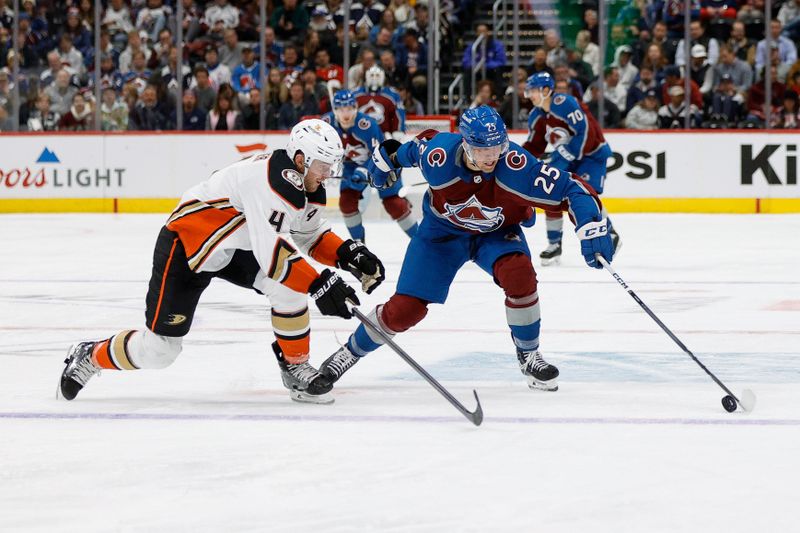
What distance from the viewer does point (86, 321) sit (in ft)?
20.1

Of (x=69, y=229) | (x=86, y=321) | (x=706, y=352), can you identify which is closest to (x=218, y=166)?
(x=69, y=229)

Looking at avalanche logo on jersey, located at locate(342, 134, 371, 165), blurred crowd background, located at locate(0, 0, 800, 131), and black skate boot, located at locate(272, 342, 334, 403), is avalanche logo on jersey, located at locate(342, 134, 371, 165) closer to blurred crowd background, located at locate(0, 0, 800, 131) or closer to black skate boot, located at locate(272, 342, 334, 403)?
blurred crowd background, located at locate(0, 0, 800, 131)

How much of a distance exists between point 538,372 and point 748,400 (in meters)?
0.71

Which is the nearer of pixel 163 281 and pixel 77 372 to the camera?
pixel 163 281

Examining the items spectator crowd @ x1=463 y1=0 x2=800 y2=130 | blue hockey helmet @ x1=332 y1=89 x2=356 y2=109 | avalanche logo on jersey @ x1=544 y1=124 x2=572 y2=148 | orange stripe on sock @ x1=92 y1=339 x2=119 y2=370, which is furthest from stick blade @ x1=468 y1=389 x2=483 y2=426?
spectator crowd @ x1=463 y1=0 x2=800 y2=130

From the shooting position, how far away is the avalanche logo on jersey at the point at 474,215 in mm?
4270

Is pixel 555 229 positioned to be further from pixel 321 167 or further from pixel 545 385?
pixel 321 167

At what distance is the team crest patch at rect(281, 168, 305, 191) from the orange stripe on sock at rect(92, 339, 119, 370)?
0.82 meters

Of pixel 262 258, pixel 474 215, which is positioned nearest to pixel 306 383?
pixel 262 258

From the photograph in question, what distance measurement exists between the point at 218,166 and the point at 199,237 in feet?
31.9

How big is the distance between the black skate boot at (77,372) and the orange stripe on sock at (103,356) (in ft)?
0.07

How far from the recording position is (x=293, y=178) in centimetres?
383

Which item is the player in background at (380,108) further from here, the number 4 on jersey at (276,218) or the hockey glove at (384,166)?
the number 4 on jersey at (276,218)

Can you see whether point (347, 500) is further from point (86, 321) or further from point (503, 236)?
point (86, 321)
